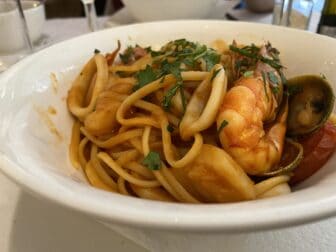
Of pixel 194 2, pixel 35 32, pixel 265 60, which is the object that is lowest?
pixel 35 32

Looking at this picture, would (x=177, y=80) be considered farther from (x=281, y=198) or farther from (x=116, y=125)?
(x=281, y=198)

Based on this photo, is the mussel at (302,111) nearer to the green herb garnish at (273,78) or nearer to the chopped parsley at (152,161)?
the green herb garnish at (273,78)

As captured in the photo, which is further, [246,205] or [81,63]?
[81,63]

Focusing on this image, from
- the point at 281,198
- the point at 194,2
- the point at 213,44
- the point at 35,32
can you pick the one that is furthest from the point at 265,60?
the point at 35,32

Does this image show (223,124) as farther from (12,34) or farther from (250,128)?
(12,34)

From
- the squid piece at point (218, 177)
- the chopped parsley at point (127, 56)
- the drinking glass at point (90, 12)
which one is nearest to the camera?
the squid piece at point (218, 177)

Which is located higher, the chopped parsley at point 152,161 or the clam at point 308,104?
the clam at point 308,104

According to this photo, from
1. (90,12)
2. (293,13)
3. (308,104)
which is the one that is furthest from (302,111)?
(90,12)

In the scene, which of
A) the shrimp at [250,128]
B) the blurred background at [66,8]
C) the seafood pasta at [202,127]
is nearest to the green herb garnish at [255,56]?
the seafood pasta at [202,127]
